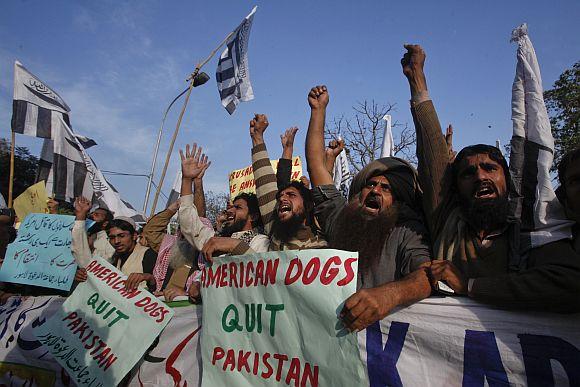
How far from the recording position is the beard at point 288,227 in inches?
135

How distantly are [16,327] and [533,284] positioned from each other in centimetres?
422

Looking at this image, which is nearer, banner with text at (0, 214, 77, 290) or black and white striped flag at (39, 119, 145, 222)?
banner with text at (0, 214, 77, 290)

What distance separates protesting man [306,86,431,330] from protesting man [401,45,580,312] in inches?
4.7

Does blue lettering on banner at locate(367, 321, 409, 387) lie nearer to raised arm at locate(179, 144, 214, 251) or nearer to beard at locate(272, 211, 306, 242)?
beard at locate(272, 211, 306, 242)

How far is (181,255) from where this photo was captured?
403 centimetres

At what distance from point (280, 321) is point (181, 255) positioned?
2.08 metres

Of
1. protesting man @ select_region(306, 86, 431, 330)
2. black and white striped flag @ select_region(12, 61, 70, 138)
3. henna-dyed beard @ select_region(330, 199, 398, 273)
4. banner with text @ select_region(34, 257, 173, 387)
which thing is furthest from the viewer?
black and white striped flag @ select_region(12, 61, 70, 138)

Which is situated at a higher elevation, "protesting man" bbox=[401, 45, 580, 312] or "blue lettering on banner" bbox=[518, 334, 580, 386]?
"protesting man" bbox=[401, 45, 580, 312]

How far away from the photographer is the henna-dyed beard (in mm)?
2383

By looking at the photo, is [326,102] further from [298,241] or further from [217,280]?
[217,280]

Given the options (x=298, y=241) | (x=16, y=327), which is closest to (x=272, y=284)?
(x=298, y=241)

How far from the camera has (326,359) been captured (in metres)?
1.96

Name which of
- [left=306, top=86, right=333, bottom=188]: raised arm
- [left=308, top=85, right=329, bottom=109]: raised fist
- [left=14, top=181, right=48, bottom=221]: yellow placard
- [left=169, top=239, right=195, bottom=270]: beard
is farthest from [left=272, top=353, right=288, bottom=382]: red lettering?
[left=14, top=181, right=48, bottom=221]: yellow placard

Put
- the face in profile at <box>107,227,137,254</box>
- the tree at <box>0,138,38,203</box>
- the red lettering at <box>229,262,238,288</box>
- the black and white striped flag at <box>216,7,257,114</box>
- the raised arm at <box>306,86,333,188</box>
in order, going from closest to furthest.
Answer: the red lettering at <box>229,262,238,288</box> < the raised arm at <box>306,86,333,188</box> < the face in profile at <box>107,227,137,254</box> < the black and white striped flag at <box>216,7,257,114</box> < the tree at <box>0,138,38,203</box>
